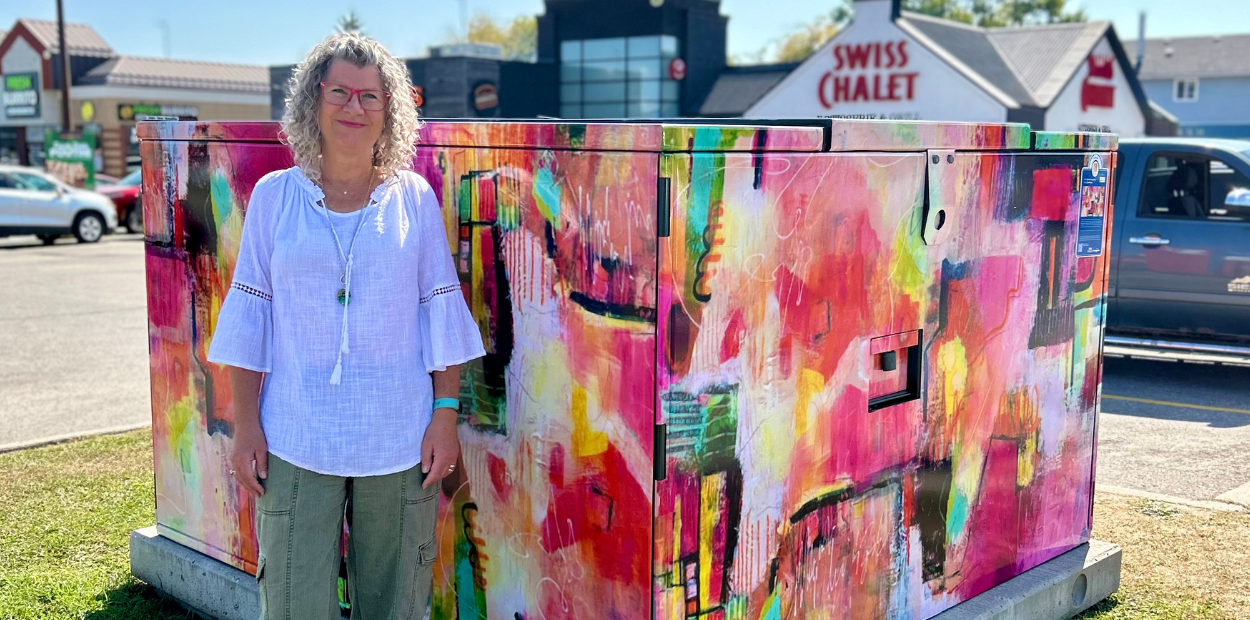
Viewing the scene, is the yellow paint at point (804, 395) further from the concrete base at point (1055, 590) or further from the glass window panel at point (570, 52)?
the glass window panel at point (570, 52)

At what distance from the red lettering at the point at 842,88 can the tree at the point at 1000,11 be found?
42.0 metres

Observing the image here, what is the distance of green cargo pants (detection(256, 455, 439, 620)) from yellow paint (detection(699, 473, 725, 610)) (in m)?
0.69

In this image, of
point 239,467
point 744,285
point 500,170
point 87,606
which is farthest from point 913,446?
point 87,606

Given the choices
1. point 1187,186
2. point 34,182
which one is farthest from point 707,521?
point 34,182

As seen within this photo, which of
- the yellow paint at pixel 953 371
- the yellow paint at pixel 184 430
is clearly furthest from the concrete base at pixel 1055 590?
the yellow paint at pixel 184 430

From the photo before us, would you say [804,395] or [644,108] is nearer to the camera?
[804,395]

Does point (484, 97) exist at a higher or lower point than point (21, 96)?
lower

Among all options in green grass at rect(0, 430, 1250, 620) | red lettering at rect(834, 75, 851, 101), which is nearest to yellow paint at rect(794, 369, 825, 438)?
green grass at rect(0, 430, 1250, 620)

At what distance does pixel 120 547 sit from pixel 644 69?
34.2 m

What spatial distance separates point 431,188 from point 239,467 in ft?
2.80

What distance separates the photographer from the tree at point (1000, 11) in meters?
69.6

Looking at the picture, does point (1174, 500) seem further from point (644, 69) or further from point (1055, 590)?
point (644, 69)

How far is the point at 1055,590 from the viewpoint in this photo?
12.6ft

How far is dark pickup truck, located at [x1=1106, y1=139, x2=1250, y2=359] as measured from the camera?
864cm
